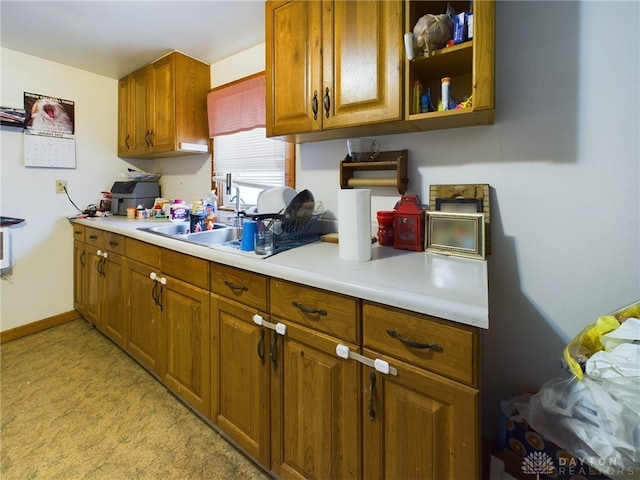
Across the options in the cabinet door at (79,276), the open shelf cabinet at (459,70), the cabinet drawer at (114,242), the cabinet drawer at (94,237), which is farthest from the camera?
the cabinet door at (79,276)

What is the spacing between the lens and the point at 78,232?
2.60 m

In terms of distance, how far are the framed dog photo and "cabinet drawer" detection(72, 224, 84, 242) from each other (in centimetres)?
271

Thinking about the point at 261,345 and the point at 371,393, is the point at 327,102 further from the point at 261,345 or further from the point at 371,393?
the point at 371,393

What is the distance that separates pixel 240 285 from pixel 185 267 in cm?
42

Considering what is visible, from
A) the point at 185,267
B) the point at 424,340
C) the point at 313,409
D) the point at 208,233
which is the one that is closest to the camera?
the point at 424,340

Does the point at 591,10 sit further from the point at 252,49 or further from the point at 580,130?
the point at 252,49

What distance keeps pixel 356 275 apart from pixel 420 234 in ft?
1.67

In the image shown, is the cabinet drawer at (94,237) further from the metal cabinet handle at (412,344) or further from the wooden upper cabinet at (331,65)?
the metal cabinet handle at (412,344)

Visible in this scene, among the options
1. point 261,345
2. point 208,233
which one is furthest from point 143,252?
point 261,345

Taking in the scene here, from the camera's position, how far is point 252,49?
2172mm

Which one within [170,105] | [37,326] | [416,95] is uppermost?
[170,105]

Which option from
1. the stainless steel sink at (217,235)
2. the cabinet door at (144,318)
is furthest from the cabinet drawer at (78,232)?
the stainless steel sink at (217,235)

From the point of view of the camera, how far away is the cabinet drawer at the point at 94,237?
225cm

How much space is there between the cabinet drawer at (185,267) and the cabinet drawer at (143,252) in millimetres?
71
